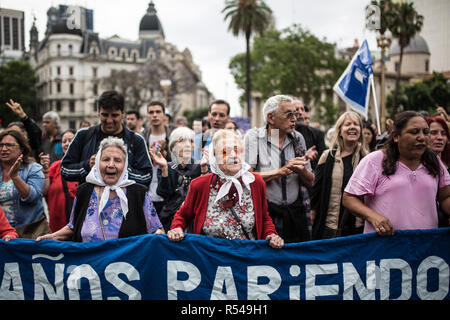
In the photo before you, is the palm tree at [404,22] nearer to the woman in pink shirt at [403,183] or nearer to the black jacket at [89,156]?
the woman in pink shirt at [403,183]

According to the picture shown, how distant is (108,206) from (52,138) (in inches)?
172

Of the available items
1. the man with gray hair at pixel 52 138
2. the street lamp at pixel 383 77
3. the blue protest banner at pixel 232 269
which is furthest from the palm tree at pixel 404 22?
the blue protest banner at pixel 232 269

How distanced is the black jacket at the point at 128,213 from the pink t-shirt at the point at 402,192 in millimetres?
1804

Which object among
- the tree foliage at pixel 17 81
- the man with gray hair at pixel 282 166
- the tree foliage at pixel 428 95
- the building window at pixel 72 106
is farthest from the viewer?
the building window at pixel 72 106

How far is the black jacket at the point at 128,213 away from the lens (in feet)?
11.2

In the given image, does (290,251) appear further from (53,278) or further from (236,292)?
(53,278)

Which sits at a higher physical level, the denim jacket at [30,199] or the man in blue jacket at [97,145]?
the man in blue jacket at [97,145]

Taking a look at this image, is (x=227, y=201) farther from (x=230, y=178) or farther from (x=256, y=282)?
(x=256, y=282)

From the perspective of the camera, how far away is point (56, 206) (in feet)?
17.1

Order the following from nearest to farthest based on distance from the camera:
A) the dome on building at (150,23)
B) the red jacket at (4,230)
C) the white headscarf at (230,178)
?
the white headscarf at (230,178) → the red jacket at (4,230) → the dome on building at (150,23)

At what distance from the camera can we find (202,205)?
130 inches

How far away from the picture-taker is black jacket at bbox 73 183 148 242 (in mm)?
3410

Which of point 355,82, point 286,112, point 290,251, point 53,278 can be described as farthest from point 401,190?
point 355,82

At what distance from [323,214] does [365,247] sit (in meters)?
1.16
